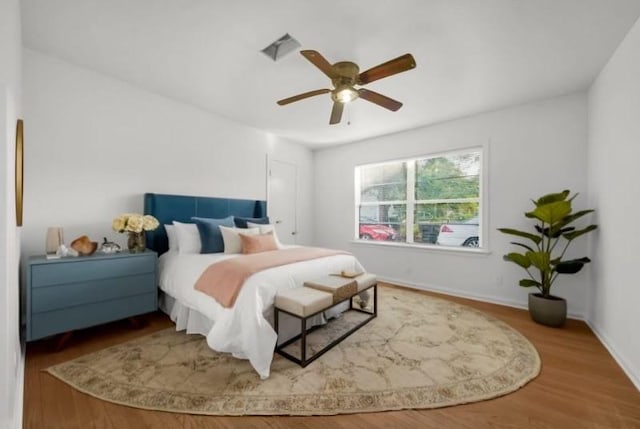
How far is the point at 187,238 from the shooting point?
3.00 metres

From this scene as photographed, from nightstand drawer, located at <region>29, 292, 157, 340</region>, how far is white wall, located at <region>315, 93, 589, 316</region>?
3.46 meters

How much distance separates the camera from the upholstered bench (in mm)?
1954

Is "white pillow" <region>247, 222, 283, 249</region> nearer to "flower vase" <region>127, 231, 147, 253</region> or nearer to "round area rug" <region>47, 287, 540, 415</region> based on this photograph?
"flower vase" <region>127, 231, 147, 253</region>

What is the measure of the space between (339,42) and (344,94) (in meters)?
0.39

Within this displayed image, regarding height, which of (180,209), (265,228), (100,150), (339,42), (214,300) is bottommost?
(214,300)

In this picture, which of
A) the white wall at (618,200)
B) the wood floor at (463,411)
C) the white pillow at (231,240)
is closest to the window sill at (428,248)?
the white wall at (618,200)

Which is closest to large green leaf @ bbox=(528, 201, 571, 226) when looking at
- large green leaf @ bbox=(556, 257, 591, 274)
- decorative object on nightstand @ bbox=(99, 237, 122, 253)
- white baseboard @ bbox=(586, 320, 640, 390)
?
large green leaf @ bbox=(556, 257, 591, 274)

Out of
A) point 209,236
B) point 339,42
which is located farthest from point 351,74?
point 209,236

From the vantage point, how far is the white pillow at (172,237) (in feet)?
10.0

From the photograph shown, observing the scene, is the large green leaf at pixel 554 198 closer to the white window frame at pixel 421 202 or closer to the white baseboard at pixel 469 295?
the white window frame at pixel 421 202

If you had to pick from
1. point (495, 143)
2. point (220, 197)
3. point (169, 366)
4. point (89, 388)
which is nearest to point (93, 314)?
point (89, 388)

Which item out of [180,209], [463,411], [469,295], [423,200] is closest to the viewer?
[463,411]

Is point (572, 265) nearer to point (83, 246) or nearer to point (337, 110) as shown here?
point (337, 110)

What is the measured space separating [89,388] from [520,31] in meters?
4.02
